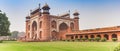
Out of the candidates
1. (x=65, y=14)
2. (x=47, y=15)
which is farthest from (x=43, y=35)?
(x=65, y=14)

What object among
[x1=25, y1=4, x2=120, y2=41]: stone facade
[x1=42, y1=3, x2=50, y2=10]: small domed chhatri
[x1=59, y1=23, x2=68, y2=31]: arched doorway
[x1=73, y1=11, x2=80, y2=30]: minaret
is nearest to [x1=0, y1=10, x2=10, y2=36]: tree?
[x1=25, y1=4, x2=120, y2=41]: stone facade

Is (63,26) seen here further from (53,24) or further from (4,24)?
(4,24)

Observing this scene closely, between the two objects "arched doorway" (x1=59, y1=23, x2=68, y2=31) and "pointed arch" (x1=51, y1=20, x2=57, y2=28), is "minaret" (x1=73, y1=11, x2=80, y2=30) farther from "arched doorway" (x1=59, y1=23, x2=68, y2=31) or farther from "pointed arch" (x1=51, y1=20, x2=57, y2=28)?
"pointed arch" (x1=51, y1=20, x2=57, y2=28)

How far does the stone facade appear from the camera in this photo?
3411 centimetres

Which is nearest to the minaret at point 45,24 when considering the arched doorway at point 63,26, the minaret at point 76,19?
the arched doorway at point 63,26

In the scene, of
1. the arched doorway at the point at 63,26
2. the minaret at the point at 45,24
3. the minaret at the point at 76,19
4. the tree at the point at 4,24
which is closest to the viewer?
the tree at the point at 4,24

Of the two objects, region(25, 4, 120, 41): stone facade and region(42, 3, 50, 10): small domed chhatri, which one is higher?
region(42, 3, 50, 10): small domed chhatri

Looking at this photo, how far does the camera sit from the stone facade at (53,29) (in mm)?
34112

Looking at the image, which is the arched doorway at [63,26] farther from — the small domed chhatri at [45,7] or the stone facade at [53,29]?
the small domed chhatri at [45,7]

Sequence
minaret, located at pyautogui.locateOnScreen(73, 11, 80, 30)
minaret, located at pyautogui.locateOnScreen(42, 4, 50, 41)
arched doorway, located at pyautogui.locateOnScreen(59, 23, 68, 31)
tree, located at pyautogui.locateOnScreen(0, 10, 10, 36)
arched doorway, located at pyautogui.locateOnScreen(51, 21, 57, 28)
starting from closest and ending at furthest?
tree, located at pyautogui.locateOnScreen(0, 10, 10, 36)
minaret, located at pyautogui.locateOnScreen(42, 4, 50, 41)
arched doorway, located at pyautogui.locateOnScreen(51, 21, 57, 28)
arched doorway, located at pyautogui.locateOnScreen(59, 23, 68, 31)
minaret, located at pyautogui.locateOnScreen(73, 11, 80, 30)

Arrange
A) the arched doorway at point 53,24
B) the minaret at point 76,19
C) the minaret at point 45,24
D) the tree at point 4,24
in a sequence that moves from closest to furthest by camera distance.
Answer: the tree at point 4,24
the minaret at point 45,24
the arched doorway at point 53,24
the minaret at point 76,19

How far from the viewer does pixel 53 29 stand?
143 ft

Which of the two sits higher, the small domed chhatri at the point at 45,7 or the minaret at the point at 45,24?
the small domed chhatri at the point at 45,7

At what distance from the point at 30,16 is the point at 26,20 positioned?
301cm
